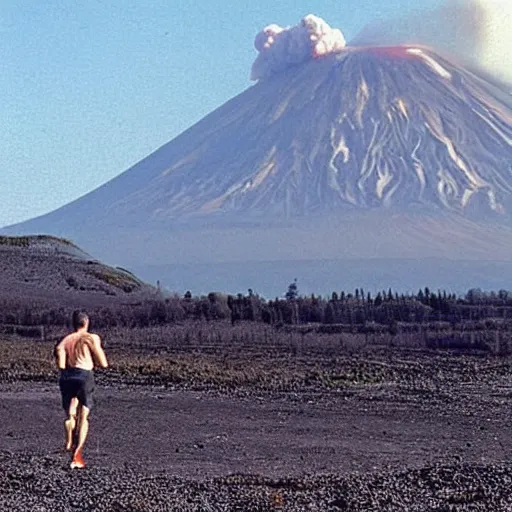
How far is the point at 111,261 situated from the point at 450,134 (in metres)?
26.3

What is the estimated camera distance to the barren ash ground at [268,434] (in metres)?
10.0

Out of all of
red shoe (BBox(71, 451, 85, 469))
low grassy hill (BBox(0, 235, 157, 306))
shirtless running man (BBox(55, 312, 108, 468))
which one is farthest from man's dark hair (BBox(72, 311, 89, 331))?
low grassy hill (BBox(0, 235, 157, 306))

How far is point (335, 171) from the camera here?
292ft

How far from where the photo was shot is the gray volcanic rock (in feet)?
277

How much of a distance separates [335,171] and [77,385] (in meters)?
78.3

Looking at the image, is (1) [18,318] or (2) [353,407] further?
(1) [18,318]

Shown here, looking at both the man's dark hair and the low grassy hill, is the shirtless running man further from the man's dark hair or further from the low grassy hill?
the low grassy hill

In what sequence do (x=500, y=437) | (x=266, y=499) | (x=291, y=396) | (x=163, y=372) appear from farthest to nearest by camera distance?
(x=163, y=372) → (x=291, y=396) → (x=500, y=437) → (x=266, y=499)

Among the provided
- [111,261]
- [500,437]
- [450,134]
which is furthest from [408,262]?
[500,437]

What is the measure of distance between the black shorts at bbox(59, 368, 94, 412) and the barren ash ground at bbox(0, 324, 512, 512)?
0.63 m

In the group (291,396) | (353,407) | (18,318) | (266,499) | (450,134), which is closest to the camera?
(266,499)

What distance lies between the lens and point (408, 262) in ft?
274

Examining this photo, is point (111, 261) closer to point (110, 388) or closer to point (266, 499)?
point (110, 388)

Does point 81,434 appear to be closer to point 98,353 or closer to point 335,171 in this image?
point 98,353
